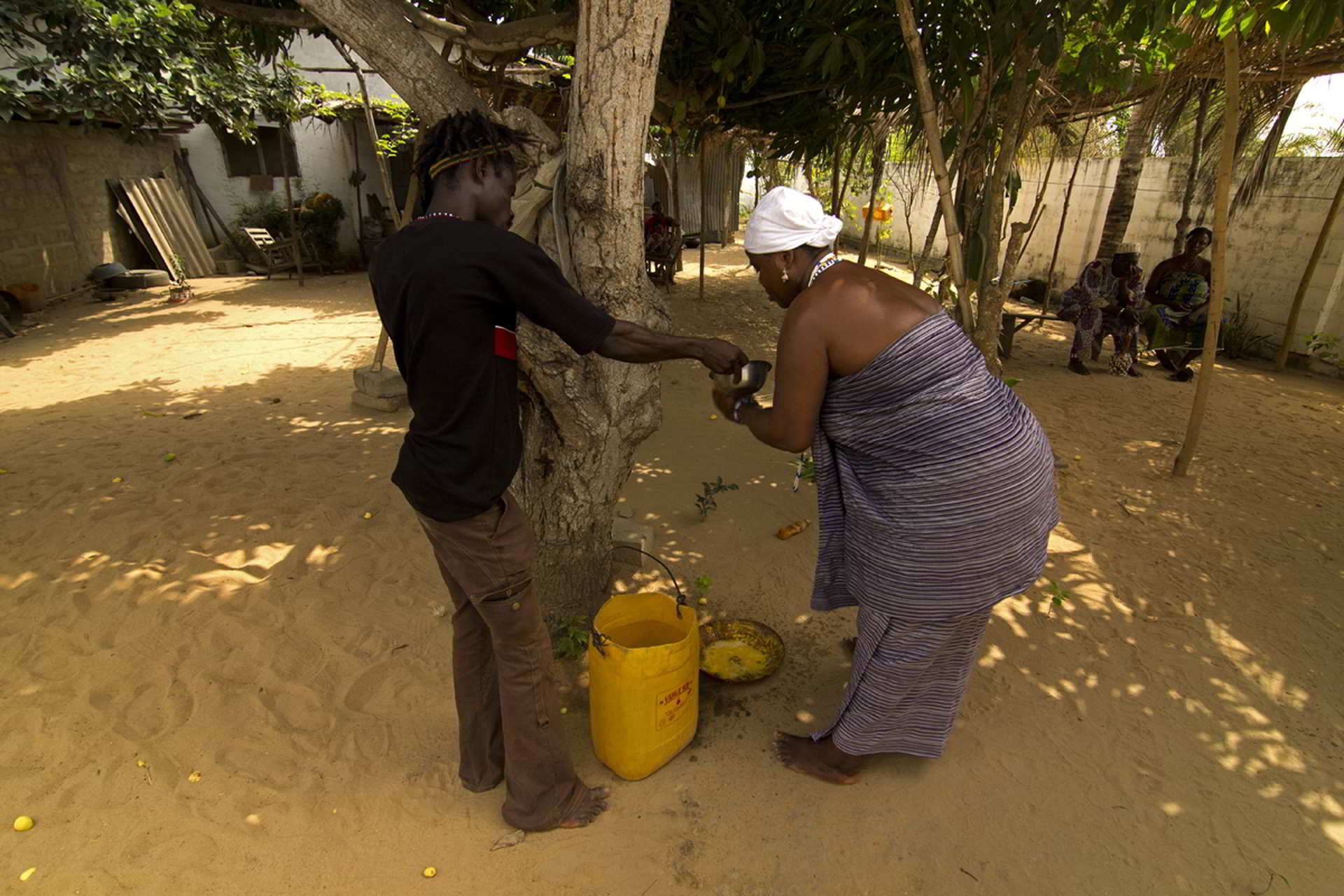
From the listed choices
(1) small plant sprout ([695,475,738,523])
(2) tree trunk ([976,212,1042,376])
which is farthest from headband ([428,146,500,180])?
(2) tree trunk ([976,212,1042,376])

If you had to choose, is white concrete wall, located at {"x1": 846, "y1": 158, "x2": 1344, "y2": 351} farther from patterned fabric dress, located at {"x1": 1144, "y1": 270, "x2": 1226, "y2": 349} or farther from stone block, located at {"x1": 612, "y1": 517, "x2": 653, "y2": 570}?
stone block, located at {"x1": 612, "y1": 517, "x2": 653, "y2": 570}

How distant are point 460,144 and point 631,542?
1978 millimetres

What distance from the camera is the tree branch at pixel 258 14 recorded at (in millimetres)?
3326

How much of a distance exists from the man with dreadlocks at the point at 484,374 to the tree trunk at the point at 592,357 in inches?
11.9

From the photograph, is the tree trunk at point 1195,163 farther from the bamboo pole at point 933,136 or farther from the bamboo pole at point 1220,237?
the bamboo pole at point 933,136

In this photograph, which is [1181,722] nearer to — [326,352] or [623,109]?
[623,109]

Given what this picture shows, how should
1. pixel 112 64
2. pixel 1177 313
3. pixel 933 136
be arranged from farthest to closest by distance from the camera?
pixel 112 64 < pixel 1177 313 < pixel 933 136

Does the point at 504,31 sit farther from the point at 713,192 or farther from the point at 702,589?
the point at 713,192

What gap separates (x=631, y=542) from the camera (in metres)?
3.28

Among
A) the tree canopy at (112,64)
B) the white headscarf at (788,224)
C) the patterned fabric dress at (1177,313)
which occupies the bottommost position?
the patterned fabric dress at (1177,313)

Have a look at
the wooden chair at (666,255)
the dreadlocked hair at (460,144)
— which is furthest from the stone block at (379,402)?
the wooden chair at (666,255)

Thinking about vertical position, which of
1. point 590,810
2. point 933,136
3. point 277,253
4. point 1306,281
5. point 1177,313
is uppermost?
point 933,136

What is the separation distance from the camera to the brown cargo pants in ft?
6.11

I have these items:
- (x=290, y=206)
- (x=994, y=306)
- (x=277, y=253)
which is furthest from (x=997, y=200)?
(x=277, y=253)
